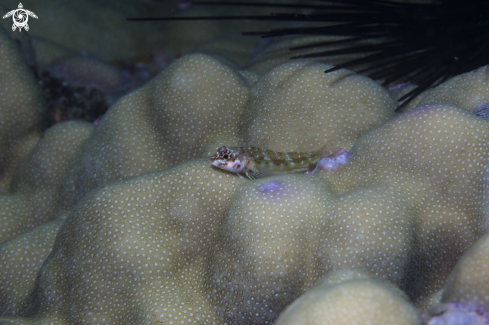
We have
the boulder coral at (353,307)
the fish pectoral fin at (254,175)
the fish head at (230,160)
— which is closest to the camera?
the boulder coral at (353,307)

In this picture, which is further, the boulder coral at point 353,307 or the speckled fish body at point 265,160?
the speckled fish body at point 265,160

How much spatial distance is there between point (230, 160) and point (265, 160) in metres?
0.38

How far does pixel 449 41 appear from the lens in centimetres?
359

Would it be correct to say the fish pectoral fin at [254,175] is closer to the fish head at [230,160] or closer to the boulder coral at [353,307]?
the fish head at [230,160]

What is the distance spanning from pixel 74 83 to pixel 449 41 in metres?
5.04

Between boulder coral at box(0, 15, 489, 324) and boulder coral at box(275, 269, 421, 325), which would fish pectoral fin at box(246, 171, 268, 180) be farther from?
boulder coral at box(275, 269, 421, 325)

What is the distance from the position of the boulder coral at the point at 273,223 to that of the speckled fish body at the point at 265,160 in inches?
7.7

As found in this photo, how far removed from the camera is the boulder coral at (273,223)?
7.79ft

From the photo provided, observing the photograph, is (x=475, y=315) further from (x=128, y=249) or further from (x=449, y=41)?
(x=449, y=41)

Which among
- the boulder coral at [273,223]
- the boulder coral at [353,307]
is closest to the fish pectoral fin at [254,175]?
the boulder coral at [273,223]

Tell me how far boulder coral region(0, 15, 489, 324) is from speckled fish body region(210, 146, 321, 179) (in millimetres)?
197

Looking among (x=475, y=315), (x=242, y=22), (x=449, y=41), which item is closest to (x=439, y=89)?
(x=449, y=41)

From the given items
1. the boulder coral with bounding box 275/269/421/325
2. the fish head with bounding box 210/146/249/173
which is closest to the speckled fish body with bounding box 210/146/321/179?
the fish head with bounding box 210/146/249/173

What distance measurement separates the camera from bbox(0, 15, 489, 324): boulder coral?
238 cm
